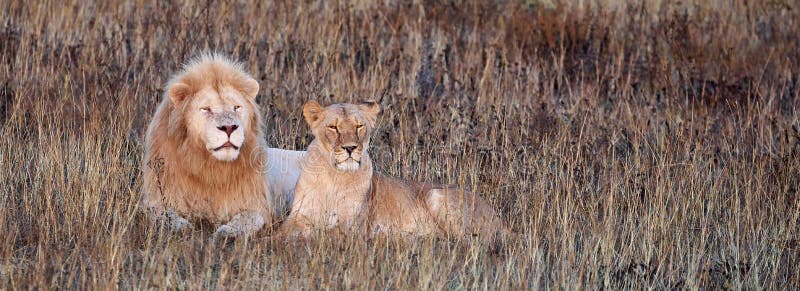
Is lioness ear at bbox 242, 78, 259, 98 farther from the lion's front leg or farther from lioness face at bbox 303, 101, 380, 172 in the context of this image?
the lion's front leg

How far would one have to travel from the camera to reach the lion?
556cm

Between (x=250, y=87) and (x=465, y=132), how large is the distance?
2.13 metres

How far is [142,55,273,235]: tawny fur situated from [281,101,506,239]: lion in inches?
15.2

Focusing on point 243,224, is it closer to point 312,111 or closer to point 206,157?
point 206,157

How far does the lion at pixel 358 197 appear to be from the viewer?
5.56m

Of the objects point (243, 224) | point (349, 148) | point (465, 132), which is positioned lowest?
point (243, 224)

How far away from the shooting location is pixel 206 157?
6.06 metres

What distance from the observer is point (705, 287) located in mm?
5324

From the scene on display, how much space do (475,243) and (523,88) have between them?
13.6 feet

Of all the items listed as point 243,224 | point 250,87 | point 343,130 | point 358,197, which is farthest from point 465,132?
point 343,130

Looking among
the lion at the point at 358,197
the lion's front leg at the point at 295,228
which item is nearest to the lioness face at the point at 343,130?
the lion at the point at 358,197

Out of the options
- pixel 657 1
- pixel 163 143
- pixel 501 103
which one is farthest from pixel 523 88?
pixel 163 143

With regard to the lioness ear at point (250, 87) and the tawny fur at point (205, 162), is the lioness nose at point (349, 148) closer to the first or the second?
the tawny fur at point (205, 162)

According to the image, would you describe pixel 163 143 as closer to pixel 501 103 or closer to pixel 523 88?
pixel 501 103
